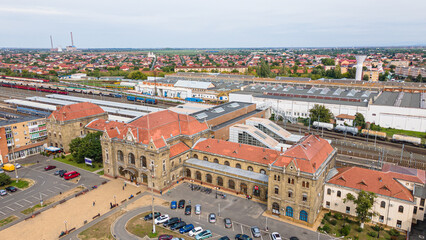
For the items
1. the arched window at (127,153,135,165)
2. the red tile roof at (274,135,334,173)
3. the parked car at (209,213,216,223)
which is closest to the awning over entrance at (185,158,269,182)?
the red tile roof at (274,135,334,173)

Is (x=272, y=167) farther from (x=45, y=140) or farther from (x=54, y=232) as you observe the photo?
(x=45, y=140)

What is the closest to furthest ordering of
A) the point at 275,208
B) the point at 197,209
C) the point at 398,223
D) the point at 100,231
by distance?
1. the point at 398,223
2. the point at 100,231
3. the point at 275,208
4. the point at 197,209

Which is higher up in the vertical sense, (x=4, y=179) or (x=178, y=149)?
(x=178, y=149)

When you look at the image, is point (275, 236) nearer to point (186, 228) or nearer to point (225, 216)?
point (225, 216)

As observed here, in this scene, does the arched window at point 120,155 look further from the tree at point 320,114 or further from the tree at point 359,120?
the tree at point 359,120

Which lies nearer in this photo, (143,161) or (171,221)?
(171,221)

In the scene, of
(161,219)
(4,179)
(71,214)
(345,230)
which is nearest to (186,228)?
(161,219)

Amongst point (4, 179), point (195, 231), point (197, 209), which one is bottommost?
point (195, 231)
